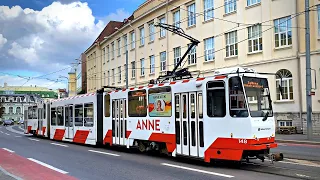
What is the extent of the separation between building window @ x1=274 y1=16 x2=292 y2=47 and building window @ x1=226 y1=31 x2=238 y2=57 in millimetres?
3877

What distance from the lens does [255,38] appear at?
2778cm

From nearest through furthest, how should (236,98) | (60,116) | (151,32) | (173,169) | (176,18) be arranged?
(236,98)
(173,169)
(60,116)
(176,18)
(151,32)

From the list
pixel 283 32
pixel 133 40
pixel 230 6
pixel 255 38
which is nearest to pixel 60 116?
pixel 255 38

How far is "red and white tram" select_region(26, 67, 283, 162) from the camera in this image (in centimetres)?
1008

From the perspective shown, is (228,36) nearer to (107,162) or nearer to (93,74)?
(107,162)

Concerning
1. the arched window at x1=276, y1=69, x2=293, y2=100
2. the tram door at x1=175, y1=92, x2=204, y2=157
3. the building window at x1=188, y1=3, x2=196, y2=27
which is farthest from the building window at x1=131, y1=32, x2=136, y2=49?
the tram door at x1=175, y1=92, x2=204, y2=157

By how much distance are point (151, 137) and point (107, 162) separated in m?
1.97

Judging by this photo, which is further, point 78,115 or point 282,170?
point 78,115

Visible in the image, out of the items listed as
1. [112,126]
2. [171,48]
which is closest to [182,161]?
[112,126]

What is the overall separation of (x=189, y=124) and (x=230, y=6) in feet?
68.9

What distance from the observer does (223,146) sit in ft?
34.0

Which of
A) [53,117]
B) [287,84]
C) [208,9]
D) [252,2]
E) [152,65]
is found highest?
[208,9]

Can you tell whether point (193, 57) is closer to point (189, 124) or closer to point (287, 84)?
point (287, 84)

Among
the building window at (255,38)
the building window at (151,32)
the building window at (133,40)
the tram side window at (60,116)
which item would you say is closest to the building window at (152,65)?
the building window at (151,32)
